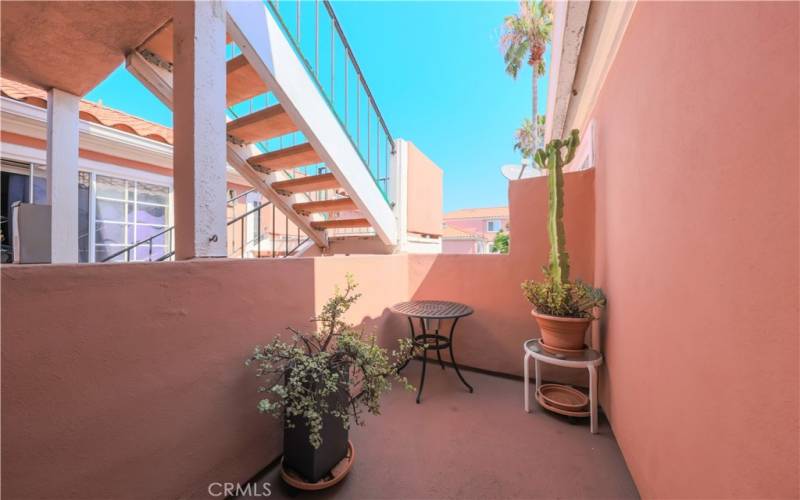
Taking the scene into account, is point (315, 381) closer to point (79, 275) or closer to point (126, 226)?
point (79, 275)

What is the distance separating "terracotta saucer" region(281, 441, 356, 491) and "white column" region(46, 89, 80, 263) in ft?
7.56

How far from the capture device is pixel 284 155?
2736mm

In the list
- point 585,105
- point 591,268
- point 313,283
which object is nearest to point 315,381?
point 313,283

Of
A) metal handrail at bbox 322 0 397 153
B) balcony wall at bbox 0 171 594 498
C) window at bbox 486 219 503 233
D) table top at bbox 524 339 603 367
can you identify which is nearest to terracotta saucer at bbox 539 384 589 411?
table top at bbox 524 339 603 367

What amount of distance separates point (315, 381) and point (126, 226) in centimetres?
439

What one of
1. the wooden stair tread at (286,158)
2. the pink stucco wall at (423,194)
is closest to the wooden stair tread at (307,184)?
the wooden stair tread at (286,158)

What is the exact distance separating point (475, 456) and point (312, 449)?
983 mm

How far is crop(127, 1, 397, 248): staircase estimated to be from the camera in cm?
200

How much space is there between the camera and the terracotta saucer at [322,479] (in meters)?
1.45

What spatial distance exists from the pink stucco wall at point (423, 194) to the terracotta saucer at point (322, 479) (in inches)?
109

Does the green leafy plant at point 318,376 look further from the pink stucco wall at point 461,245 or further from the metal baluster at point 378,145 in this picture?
the pink stucco wall at point 461,245

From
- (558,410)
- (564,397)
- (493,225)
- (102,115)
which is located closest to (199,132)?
(558,410)

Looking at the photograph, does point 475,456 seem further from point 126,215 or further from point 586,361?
point 126,215

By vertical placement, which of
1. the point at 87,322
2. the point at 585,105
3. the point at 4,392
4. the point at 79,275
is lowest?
the point at 4,392
